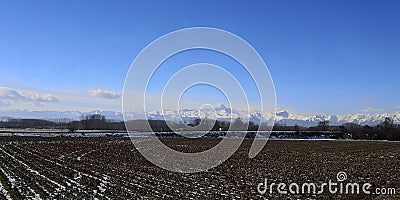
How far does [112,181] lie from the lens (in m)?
17.7

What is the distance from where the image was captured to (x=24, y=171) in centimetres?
2077

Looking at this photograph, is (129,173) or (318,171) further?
(318,171)

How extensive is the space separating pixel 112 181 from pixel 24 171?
629cm

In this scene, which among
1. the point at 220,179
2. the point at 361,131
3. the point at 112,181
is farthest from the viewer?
the point at 361,131

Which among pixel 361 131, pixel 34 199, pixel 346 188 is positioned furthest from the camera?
pixel 361 131

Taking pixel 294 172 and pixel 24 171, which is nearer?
pixel 24 171

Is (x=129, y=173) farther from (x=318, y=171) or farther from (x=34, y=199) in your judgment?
(x=318, y=171)

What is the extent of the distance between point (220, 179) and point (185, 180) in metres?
1.83

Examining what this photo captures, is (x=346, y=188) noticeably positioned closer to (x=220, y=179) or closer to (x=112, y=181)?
(x=220, y=179)

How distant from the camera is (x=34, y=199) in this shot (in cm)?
1313

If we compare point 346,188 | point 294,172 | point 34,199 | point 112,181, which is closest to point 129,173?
point 112,181

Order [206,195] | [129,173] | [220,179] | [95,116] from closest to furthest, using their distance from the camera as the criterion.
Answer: [206,195], [220,179], [129,173], [95,116]

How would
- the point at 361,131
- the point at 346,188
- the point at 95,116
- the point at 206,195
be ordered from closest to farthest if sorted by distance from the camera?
the point at 206,195
the point at 346,188
the point at 361,131
the point at 95,116

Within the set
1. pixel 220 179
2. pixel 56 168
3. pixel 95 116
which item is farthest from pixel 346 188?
pixel 95 116
